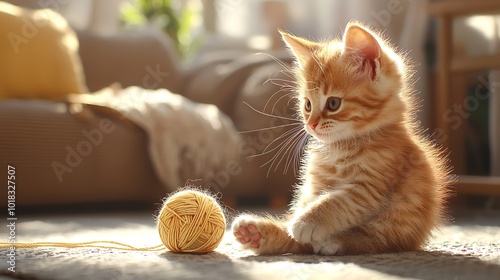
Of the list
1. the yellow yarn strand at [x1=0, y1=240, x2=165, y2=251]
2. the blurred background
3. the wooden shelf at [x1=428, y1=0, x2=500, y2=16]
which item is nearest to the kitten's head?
the yellow yarn strand at [x1=0, y1=240, x2=165, y2=251]

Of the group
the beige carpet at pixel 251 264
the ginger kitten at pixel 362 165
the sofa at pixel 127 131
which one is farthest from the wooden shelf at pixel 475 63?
the ginger kitten at pixel 362 165

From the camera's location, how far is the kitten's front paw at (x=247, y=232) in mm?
1367

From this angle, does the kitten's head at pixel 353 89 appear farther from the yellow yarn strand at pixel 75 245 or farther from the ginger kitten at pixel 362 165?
the yellow yarn strand at pixel 75 245

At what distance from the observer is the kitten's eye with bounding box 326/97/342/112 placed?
54.3 inches

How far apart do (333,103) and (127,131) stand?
4.50 ft

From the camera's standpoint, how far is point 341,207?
4.32 feet

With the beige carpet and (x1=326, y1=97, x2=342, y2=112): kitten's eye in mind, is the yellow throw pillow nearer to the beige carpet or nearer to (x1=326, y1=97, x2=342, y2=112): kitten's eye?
the beige carpet

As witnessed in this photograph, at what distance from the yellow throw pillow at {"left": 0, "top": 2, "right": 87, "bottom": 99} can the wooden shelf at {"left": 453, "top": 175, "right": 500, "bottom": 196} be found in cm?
164

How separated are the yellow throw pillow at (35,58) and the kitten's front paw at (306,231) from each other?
1.74 meters

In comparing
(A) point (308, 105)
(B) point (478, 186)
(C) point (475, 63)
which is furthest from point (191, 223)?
(C) point (475, 63)

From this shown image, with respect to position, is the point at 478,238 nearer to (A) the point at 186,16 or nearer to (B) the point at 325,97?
(B) the point at 325,97

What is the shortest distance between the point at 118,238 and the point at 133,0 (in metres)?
2.81

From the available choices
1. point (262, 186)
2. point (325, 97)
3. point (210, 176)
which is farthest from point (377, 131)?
point (262, 186)

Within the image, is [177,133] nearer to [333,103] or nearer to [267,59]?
[267,59]
